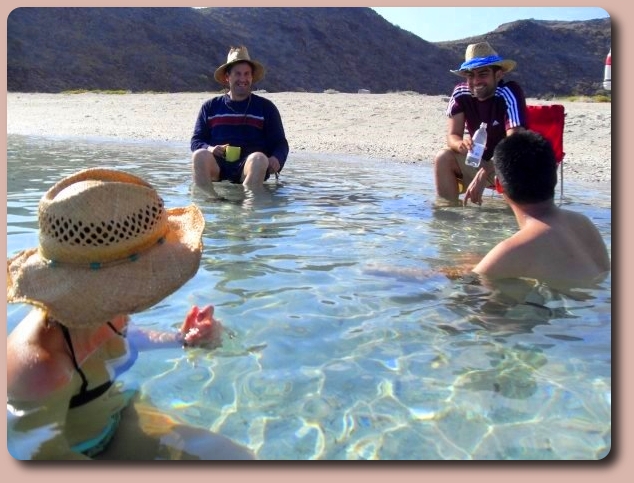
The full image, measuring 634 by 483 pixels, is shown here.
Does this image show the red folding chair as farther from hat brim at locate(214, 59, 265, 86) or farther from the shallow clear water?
hat brim at locate(214, 59, 265, 86)

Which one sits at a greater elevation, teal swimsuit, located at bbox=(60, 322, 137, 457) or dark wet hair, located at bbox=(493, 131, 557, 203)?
dark wet hair, located at bbox=(493, 131, 557, 203)

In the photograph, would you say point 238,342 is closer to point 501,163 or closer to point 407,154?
point 501,163

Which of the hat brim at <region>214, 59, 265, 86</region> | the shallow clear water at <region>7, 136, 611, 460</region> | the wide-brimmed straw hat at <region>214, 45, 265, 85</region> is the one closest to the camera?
the shallow clear water at <region>7, 136, 611, 460</region>

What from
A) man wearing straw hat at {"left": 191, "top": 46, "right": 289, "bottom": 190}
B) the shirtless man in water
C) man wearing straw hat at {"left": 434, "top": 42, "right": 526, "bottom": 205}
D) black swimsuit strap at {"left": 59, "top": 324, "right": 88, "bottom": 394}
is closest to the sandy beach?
man wearing straw hat at {"left": 434, "top": 42, "right": 526, "bottom": 205}

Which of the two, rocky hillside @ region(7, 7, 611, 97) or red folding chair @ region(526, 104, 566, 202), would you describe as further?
rocky hillside @ region(7, 7, 611, 97)

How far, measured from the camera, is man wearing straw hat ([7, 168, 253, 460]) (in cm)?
212

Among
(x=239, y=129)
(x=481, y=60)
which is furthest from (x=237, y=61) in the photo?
(x=481, y=60)

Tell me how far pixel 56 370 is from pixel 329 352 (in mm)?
1168

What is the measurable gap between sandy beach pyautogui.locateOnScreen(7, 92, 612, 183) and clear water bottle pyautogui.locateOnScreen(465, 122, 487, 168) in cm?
287

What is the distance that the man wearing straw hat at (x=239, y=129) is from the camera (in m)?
7.03

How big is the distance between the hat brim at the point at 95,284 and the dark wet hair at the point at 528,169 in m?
1.99

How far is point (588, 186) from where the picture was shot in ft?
26.2

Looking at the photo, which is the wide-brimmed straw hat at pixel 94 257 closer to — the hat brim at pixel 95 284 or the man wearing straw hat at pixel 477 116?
the hat brim at pixel 95 284

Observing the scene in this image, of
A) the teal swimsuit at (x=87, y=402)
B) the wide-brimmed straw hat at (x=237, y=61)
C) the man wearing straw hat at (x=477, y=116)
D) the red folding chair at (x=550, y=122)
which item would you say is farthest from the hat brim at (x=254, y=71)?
the teal swimsuit at (x=87, y=402)
